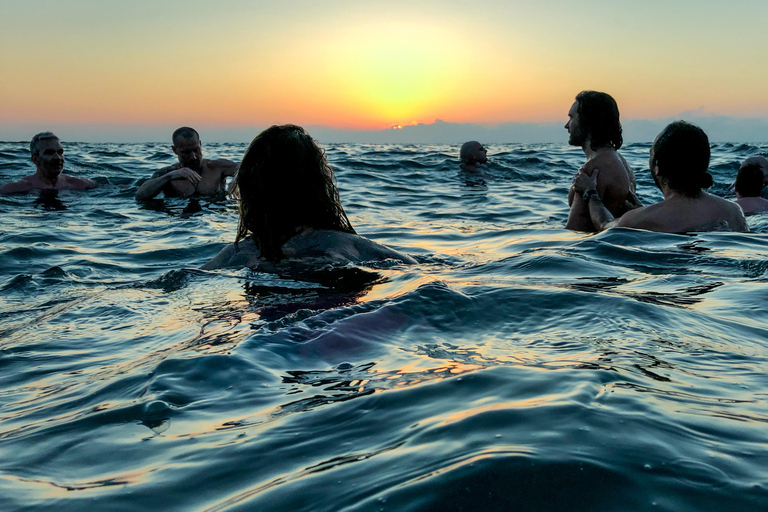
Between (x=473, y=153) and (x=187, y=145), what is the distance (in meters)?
7.61

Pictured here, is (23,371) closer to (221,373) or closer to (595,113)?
(221,373)

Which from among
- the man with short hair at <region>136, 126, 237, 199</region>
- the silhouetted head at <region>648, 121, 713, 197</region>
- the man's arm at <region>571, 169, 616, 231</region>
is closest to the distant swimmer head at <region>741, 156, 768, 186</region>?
the man's arm at <region>571, 169, 616, 231</region>

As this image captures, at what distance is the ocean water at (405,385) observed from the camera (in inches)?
65.6

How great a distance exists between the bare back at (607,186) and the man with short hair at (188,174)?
6770mm

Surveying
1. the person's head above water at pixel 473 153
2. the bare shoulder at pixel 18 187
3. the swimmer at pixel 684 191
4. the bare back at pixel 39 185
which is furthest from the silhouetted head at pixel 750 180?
the bare shoulder at pixel 18 187

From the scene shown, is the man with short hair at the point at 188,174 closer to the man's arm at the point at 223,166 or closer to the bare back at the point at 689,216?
→ the man's arm at the point at 223,166

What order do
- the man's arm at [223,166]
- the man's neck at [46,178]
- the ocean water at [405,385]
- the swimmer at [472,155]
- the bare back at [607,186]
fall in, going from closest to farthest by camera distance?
the ocean water at [405,385] < the bare back at [607,186] < the man's neck at [46,178] < the man's arm at [223,166] < the swimmer at [472,155]

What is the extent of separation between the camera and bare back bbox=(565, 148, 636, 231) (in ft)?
23.8

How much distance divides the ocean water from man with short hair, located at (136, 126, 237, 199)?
5.50 metres

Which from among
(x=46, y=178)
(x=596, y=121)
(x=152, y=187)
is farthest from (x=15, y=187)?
(x=596, y=121)

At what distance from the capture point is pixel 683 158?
592cm

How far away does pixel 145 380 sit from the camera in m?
2.82

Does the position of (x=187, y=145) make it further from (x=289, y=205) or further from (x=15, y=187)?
(x=289, y=205)

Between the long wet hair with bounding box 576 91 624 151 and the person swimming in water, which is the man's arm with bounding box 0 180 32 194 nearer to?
the person swimming in water
